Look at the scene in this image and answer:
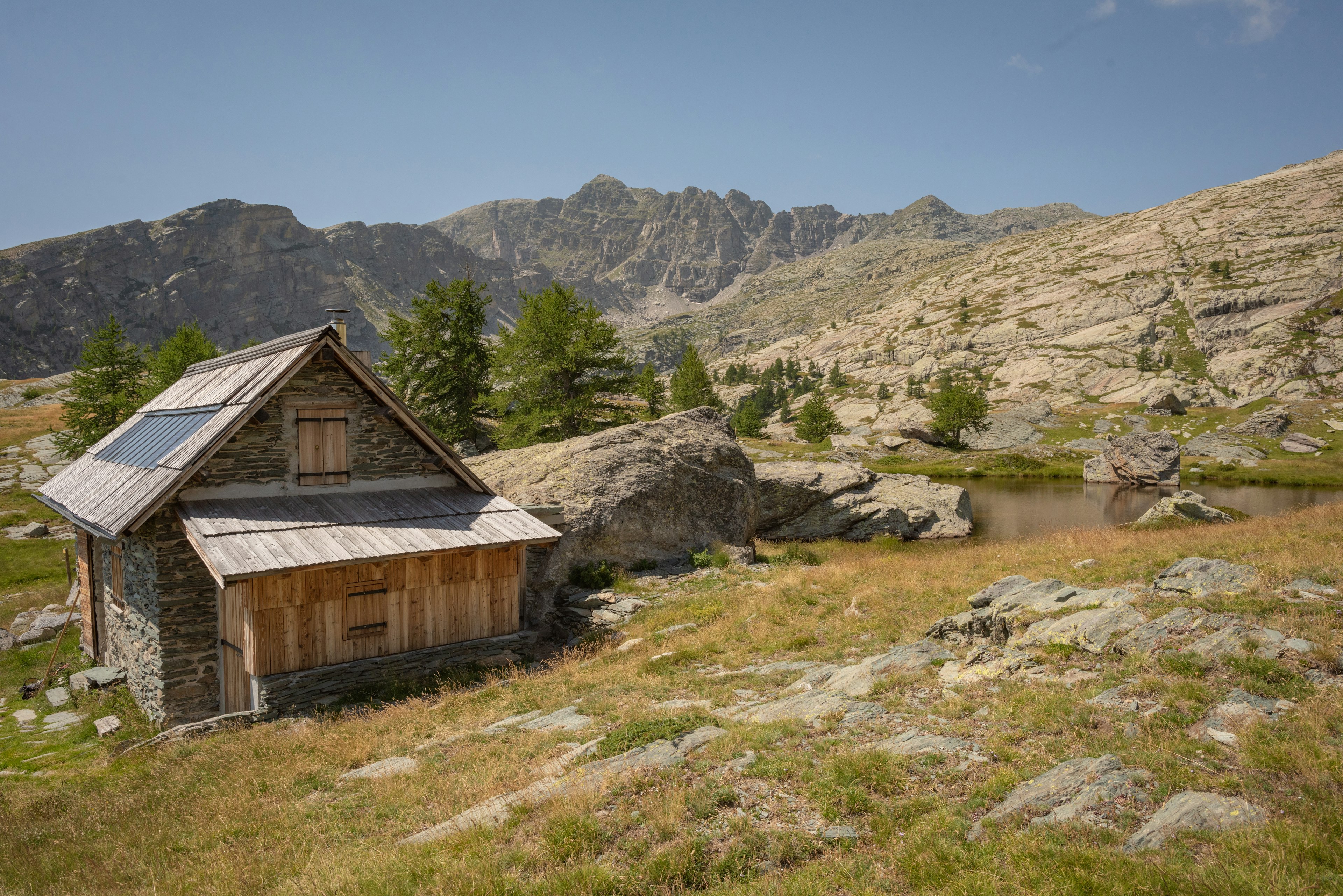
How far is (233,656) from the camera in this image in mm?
15320

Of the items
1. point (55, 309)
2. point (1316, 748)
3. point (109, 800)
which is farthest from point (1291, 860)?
point (55, 309)

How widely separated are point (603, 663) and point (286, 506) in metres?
8.72

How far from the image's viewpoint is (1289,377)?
9325 cm

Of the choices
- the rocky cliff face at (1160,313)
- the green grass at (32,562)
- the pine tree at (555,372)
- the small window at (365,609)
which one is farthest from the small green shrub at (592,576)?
the rocky cliff face at (1160,313)

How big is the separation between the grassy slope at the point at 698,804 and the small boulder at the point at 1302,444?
73.8m

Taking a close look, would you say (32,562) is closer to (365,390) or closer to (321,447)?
(321,447)

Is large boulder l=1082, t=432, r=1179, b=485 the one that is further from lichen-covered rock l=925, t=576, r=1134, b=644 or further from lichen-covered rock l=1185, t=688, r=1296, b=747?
lichen-covered rock l=1185, t=688, r=1296, b=747

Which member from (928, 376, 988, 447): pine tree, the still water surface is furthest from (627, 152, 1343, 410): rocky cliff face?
the still water surface

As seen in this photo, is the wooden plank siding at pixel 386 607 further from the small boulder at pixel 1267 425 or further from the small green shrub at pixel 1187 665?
the small boulder at pixel 1267 425

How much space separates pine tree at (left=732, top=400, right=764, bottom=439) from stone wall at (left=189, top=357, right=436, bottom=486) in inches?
2612

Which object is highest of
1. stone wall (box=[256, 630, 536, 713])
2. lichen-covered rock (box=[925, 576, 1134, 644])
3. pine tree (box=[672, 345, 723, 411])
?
pine tree (box=[672, 345, 723, 411])

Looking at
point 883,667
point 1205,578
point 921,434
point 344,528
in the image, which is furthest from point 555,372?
point 921,434

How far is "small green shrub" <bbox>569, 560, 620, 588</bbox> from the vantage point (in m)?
23.6

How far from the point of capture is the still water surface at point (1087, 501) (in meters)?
41.5
